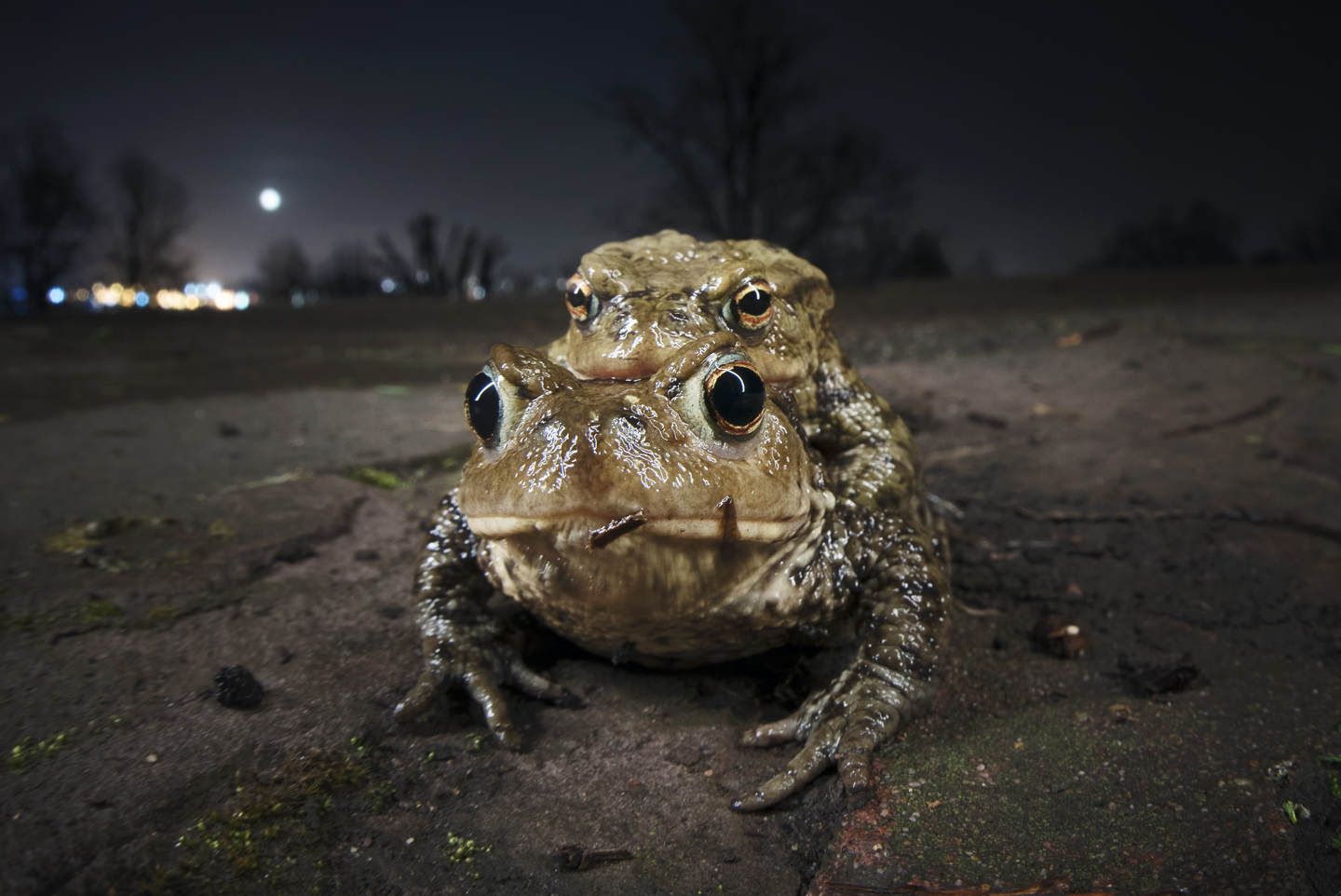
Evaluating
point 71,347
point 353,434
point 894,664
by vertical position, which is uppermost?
point 71,347

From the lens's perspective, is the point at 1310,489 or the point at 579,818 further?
the point at 1310,489

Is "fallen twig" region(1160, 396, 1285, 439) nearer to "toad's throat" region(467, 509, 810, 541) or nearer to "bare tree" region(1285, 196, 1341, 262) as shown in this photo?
"toad's throat" region(467, 509, 810, 541)

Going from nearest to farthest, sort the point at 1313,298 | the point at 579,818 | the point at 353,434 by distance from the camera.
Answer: the point at 579,818 < the point at 353,434 < the point at 1313,298

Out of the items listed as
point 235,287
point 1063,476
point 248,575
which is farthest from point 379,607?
point 235,287

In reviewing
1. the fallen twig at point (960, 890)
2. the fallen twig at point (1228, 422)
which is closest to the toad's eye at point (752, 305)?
the fallen twig at point (960, 890)

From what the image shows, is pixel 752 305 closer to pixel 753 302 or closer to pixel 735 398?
pixel 753 302

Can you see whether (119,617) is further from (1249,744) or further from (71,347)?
(71,347)

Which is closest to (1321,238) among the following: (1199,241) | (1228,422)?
(1199,241)

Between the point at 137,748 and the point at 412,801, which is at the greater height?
the point at 137,748
